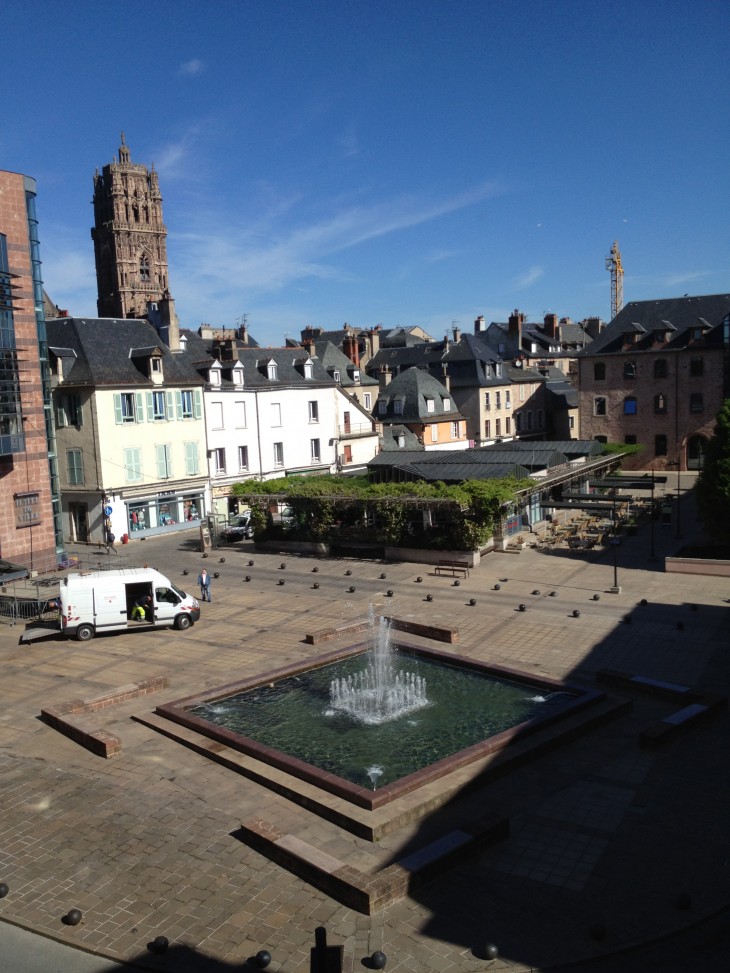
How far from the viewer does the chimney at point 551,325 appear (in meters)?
86.5

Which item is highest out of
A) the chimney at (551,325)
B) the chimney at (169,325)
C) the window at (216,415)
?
the chimney at (551,325)

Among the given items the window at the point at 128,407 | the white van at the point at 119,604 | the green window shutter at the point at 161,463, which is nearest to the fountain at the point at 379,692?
the white van at the point at 119,604

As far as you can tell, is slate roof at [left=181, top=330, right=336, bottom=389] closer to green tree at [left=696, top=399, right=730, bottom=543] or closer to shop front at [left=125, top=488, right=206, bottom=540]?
shop front at [left=125, top=488, right=206, bottom=540]

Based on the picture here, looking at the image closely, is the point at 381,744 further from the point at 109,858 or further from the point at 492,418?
the point at 492,418

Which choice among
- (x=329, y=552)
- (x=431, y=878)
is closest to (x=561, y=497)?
(x=329, y=552)

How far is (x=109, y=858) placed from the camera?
12.1 meters

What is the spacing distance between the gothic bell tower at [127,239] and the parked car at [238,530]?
225ft

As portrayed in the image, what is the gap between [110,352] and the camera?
43.3 meters

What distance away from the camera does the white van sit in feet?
80.7

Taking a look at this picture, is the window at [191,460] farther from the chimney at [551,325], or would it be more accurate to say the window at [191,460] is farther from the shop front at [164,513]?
the chimney at [551,325]

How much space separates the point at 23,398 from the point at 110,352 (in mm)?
8488

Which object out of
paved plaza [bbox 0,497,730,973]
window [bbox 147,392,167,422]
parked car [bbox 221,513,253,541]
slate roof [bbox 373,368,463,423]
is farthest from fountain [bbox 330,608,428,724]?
slate roof [bbox 373,368,463,423]

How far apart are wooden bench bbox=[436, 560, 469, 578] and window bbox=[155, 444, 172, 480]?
18069mm

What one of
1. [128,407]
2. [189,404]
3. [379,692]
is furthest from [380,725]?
[189,404]
